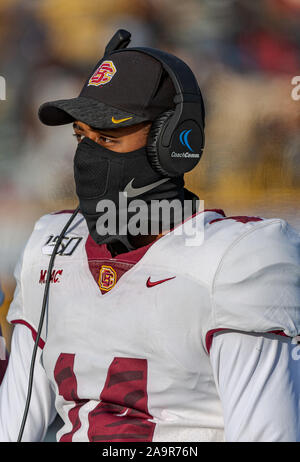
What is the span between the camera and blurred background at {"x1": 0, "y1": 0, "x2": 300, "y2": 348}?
1.90m

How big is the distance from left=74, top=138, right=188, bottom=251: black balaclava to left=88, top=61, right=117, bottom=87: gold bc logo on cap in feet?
0.41

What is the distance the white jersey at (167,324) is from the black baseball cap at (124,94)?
0.23 m

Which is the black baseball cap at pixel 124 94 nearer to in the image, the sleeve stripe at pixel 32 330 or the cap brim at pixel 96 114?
the cap brim at pixel 96 114

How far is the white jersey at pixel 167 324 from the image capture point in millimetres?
979

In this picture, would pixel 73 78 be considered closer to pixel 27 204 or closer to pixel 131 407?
pixel 27 204

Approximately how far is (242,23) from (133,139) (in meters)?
1.21

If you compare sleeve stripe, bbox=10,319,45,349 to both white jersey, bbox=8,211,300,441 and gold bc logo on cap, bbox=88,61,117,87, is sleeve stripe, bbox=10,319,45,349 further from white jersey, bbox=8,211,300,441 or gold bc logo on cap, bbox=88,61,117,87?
gold bc logo on cap, bbox=88,61,117,87

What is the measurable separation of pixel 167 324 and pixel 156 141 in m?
0.35

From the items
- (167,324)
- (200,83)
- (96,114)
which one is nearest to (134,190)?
(96,114)

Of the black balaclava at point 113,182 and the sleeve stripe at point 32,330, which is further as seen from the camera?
the sleeve stripe at point 32,330

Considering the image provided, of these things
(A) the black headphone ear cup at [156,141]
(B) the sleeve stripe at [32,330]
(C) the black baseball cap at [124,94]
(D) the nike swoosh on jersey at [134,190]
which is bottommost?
(B) the sleeve stripe at [32,330]

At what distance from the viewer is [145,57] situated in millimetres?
1196

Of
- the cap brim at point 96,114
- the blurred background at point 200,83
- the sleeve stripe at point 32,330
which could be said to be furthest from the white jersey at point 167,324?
the blurred background at point 200,83
